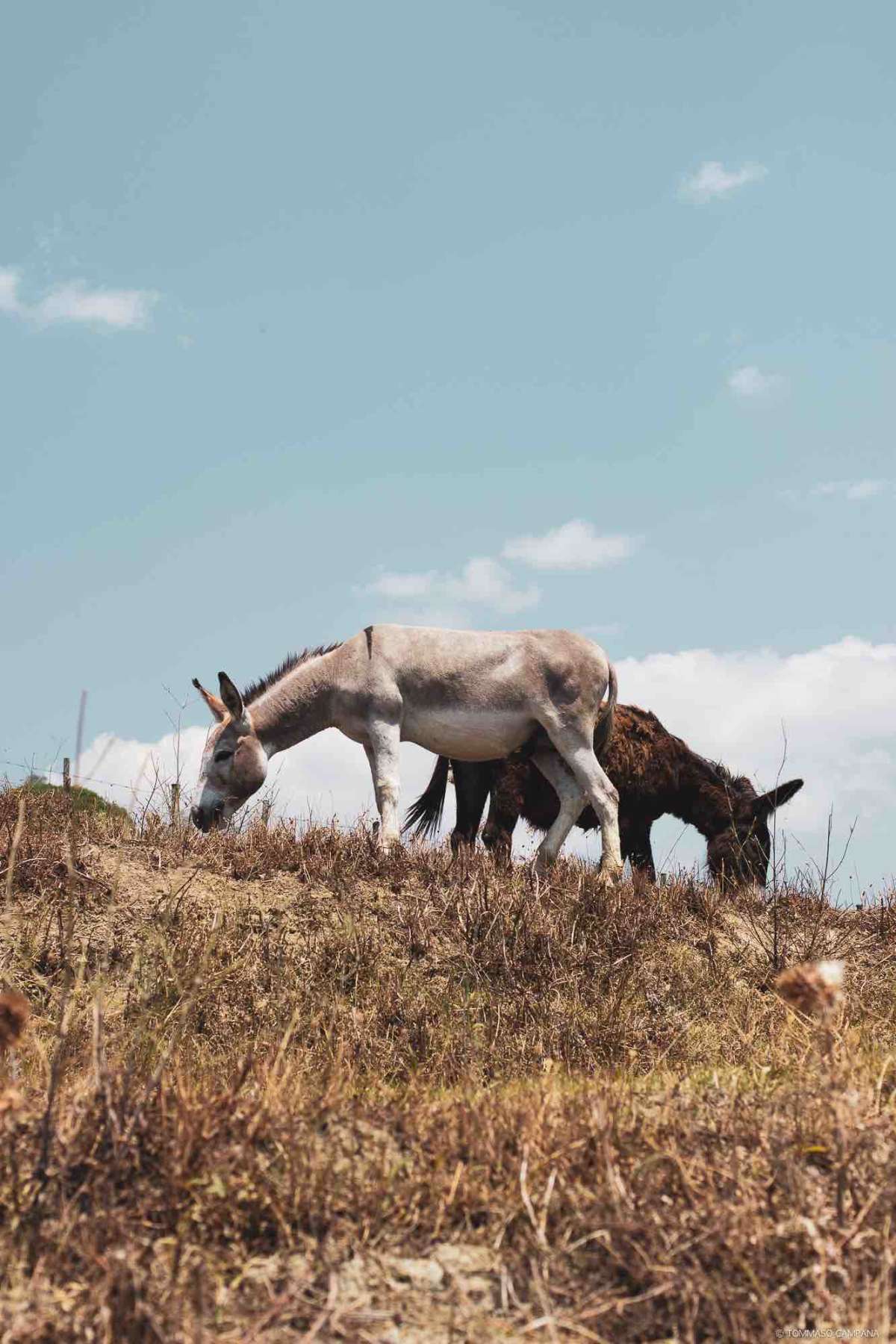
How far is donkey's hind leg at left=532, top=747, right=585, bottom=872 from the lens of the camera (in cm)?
1117

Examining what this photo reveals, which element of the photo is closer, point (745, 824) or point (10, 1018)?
point (10, 1018)

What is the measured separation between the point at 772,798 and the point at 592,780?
5148 mm

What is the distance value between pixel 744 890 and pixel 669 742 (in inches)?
162

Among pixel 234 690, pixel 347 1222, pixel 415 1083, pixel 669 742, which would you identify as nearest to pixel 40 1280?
pixel 347 1222

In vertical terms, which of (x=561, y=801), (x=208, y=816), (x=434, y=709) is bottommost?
(x=208, y=816)

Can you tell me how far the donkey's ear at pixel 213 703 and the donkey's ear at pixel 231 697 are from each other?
0.06 m

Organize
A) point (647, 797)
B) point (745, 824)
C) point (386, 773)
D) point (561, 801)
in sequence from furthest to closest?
1. point (745, 824)
2. point (647, 797)
3. point (561, 801)
4. point (386, 773)

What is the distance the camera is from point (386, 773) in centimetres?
1072

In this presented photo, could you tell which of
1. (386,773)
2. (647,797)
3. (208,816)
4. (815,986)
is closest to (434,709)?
(386,773)

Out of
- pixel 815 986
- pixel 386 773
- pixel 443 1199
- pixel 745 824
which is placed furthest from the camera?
pixel 745 824

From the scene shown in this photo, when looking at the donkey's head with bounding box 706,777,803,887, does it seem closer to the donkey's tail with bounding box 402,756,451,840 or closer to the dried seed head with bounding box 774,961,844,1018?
the donkey's tail with bounding box 402,756,451,840

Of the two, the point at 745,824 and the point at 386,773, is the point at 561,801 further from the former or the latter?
the point at 745,824

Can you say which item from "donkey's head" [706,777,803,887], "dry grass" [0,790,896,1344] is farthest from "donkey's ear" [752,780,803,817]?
"dry grass" [0,790,896,1344]

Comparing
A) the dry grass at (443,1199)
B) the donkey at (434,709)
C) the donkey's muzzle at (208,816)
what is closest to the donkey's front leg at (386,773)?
the donkey at (434,709)
